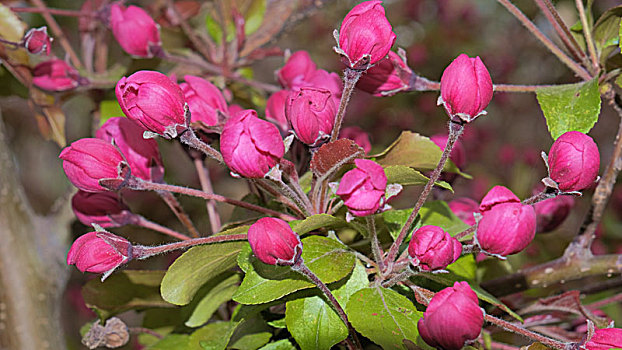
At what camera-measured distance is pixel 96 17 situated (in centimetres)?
119

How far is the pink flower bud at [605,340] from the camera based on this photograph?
1.86ft

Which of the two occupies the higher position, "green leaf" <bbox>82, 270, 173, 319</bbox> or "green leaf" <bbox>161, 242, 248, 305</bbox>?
"green leaf" <bbox>161, 242, 248, 305</bbox>

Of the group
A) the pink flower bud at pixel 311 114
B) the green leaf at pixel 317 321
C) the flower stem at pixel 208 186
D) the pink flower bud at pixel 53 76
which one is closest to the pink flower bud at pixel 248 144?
the pink flower bud at pixel 311 114

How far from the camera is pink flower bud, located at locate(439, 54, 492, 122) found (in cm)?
61

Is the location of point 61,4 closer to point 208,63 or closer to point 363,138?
point 208,63

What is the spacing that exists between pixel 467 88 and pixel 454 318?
0.78 ft

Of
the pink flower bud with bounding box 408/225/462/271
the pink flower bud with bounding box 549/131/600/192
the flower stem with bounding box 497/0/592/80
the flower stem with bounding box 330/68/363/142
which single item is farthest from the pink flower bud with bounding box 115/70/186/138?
the flower stem with bounding box 497/0/592/80

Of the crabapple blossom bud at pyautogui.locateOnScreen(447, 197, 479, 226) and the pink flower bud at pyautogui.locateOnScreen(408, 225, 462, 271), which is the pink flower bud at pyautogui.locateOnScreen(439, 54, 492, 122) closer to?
the pink flower bud at pyautogui.locateOnScreen(408, 225, 462, 271)

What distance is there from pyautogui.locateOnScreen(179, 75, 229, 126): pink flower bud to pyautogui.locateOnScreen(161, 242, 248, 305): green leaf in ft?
0.60

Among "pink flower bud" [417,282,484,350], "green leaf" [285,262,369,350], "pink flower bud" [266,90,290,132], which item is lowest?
"green leaf" [285,262,369,350]

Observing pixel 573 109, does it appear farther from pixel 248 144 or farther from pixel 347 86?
pixel 248 144

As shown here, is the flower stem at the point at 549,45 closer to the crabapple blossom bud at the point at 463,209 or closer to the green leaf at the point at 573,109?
the green leaf at the point at 573,109

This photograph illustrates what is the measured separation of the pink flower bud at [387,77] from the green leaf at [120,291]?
40 centimetres

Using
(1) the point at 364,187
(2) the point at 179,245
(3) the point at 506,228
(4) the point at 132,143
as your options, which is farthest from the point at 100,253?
(3) the point at 506,228
